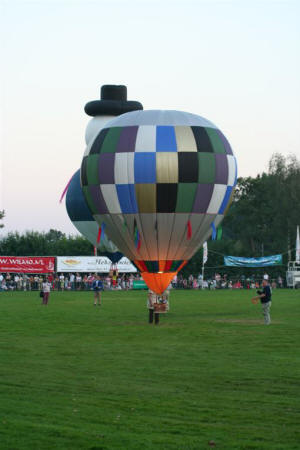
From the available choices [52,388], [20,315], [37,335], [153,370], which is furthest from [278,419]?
[20,315]

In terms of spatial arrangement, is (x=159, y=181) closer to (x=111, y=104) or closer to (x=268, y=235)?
(x=111, y=104)

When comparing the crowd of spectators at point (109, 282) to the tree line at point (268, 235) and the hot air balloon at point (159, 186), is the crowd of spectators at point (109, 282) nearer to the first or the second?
the tree line at point (268, 235)

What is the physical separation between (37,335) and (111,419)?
14051 millimetres

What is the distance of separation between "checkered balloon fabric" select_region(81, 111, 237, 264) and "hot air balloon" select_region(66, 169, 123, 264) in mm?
24780

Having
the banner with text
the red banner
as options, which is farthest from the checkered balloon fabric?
the banner with text

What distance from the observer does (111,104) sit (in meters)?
67.9

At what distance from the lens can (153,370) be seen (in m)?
19.0

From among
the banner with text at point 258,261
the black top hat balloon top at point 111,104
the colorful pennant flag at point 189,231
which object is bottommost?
the colorful pennant flag at point 189,231

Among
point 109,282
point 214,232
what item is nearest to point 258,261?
point 109,282

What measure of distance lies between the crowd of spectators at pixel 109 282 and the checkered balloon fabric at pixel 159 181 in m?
40.0

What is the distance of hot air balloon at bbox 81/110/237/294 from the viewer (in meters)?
32.9

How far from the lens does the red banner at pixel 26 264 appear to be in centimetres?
7888

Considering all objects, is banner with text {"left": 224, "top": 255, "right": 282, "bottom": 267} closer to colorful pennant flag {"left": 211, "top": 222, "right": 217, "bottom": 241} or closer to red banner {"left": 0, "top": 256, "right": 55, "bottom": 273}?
red banner {"left": 0, "top": 256, "right": 55, "bottom": 273}

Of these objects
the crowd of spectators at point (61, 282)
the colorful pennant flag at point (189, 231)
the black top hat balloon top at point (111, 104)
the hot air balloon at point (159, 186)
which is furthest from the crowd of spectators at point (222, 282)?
the colorful pennant flag at point (189, 231)
